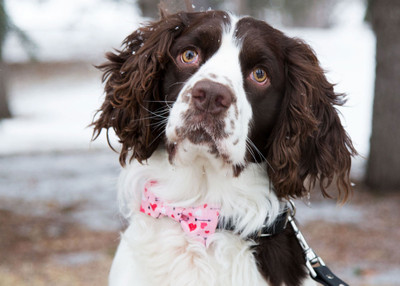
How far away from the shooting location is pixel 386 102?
8.79 metres

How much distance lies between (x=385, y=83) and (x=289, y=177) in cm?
642

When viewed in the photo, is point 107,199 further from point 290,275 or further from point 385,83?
point 290,275

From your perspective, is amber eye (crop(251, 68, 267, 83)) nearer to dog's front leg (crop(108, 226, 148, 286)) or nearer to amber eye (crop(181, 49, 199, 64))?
amber eye (crop(181, 49, 199, 64))

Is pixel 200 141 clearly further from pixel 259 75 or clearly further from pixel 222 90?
pixel 259 75

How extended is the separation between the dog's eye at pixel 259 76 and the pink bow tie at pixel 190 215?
648 millimetres

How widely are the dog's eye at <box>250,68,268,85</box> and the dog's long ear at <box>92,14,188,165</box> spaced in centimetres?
43

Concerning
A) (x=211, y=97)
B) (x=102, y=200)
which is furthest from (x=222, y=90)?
(x=102, y=200)

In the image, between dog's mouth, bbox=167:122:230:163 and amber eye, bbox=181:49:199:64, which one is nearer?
dog's mouth, bbox=167:122:230:163

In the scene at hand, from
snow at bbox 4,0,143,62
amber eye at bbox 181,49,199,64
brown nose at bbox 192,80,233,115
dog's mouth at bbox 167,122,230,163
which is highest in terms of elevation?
amber eye at bbox 181,49,199,64

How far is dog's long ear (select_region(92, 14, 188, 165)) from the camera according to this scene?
287 cm

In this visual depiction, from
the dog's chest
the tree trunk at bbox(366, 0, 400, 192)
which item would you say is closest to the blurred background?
the tree trunk at bbox(366, 0, 400, 192)

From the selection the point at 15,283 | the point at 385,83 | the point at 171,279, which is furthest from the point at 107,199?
the point at 171,279

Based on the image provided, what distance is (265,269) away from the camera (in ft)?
9.16

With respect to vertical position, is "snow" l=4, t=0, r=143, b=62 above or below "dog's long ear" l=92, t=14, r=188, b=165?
below
